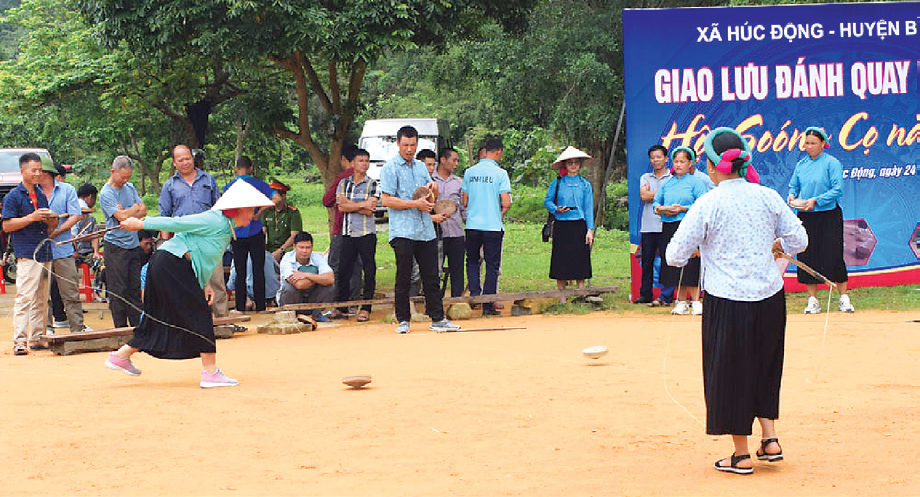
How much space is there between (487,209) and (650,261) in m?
2.15

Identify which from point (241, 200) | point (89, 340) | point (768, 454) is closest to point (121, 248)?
point (89, 340)

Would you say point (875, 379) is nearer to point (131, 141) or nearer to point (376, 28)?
point (376, 28)

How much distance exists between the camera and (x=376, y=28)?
47.9 ft

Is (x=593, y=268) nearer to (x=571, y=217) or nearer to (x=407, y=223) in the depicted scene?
(x=571, y=217)

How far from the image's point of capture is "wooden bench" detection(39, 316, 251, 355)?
35.3 ft

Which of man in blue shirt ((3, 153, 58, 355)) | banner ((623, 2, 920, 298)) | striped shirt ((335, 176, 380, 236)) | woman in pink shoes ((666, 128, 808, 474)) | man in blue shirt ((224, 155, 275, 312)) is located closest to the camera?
woman in pink shoes ((666, 128, 808, 474))

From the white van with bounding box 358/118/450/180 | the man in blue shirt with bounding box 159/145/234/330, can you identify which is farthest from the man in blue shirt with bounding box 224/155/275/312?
the white van with bounding box 358/118/450/180

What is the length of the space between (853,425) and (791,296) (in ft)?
26.5

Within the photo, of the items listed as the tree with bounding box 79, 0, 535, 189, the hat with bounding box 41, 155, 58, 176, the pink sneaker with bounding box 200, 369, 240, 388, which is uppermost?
the tree with bounding box 79, 0, 535, 189

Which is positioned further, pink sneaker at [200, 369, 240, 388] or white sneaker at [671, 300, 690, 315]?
white sneaker at [671, 300, 690, 315]

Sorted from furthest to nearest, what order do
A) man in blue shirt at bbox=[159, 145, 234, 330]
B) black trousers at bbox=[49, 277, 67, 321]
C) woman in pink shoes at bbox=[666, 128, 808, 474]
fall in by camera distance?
black trousers at bbox=[49, 277, 67, 321] → man in blue shirt at bbox=[159, 145, 234, 330] → woman in pink shoes at bbox=[666, 128, 808, 474]

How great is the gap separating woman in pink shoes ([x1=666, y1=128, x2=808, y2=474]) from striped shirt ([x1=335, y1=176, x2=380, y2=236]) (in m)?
7.38

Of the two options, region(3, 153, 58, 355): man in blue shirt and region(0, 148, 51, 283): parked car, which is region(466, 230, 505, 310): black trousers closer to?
region(3, 153, 58, 355): man in blue shirt

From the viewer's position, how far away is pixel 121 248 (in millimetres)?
11766
